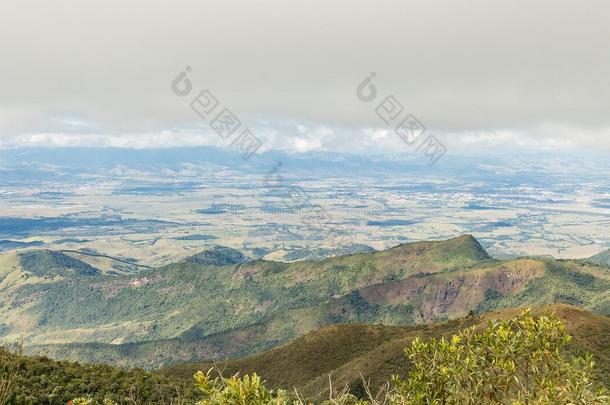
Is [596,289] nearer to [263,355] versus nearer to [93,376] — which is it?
[263,355]

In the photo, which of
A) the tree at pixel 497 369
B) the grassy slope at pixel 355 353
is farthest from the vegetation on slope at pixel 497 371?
the grassy slope at pixel 355 353

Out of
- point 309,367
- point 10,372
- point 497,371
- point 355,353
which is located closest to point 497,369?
point 497,371

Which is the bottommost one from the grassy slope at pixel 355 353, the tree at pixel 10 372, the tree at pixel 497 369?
the grassy slope at pixel 355 353

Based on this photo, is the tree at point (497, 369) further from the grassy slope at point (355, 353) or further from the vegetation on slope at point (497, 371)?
the grassy slope at point (355, 353)

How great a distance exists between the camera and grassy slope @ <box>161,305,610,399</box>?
86.2 m

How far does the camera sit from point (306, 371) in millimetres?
103375

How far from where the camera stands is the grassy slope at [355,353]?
8619cm

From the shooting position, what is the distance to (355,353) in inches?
4313

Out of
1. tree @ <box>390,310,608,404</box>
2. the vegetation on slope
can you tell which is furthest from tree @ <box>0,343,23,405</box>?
tree @ <box>390,310,608,404</box>

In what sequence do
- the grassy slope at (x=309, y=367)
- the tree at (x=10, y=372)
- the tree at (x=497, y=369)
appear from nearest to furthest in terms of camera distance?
the tree at (x=10, y=372)
the tree at (x=497, y=369)
the grassy slope at (x=309, y=367)

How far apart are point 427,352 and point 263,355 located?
3872 inches

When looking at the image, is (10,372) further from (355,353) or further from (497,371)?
(355,353)

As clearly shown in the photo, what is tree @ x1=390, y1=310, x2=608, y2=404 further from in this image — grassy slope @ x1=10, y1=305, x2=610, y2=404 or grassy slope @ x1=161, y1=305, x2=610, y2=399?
grassy slope @ x1=161, y1=305, x2=610, y2=399

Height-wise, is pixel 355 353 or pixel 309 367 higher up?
pixel 309 367
